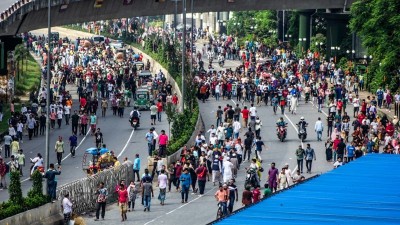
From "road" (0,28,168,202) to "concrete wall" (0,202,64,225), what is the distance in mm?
5711

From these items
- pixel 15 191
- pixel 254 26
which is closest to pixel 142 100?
pixel 15 191

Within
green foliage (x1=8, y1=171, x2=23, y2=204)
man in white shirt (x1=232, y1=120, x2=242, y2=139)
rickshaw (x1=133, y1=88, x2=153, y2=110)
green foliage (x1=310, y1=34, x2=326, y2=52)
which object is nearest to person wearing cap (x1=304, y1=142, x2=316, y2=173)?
man in white shirt (x1=232, y1=120, x2=242, y2=139)

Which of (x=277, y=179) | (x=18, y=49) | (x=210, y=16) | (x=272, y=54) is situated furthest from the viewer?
(x=210, y=16)

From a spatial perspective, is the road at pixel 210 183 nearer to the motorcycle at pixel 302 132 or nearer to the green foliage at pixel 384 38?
the motorcycle at pixel 302 132

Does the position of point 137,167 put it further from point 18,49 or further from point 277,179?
point 18,49

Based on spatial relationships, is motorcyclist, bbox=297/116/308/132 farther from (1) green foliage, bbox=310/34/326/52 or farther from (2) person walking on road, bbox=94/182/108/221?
(1) green foliage, bbox=310/34/326/52

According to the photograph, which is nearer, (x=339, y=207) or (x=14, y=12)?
(x=339, y=207)

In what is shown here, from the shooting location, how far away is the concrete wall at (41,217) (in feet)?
123

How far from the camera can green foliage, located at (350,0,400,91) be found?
68500mm

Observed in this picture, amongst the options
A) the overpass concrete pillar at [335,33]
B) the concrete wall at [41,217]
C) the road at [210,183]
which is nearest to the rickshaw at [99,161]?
the road at [210,183]

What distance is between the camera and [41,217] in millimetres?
39219

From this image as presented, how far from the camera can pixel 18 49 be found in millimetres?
92375

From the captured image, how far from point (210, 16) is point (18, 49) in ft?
255

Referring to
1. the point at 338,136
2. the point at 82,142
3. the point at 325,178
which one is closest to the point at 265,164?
the point at 338,136
